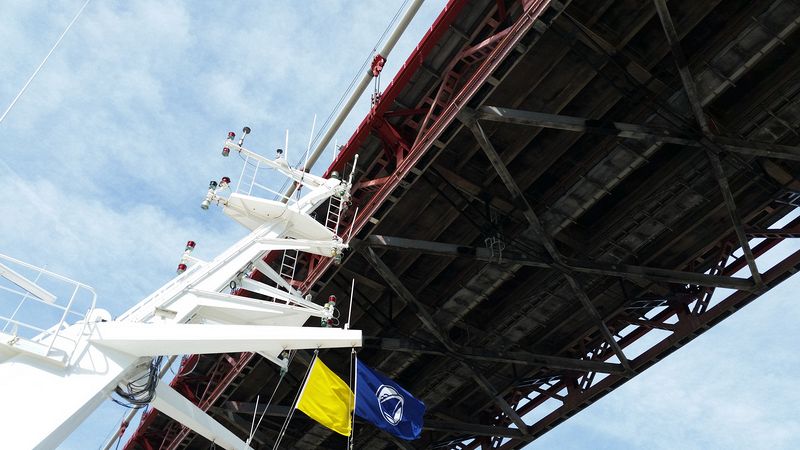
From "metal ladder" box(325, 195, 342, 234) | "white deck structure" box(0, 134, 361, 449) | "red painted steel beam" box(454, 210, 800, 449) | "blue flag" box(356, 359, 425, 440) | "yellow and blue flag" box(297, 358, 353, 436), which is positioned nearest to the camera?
"white deck structure" box(0, 134, 361, 449)

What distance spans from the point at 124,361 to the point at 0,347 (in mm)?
1963

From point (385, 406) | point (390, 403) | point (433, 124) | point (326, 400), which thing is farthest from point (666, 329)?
point (326, 400)

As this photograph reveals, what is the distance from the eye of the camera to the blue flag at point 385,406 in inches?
778

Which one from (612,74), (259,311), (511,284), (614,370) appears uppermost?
(612,74)

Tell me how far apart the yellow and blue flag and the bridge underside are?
4251 mm

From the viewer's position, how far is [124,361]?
12148mm

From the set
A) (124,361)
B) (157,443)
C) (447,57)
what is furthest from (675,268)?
(157,443)

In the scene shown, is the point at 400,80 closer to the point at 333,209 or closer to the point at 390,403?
the point at 333,209

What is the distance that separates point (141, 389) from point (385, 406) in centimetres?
876

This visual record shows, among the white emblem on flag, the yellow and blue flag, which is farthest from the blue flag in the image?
the yellow and blue flag

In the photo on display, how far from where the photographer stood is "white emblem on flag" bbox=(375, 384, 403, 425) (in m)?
20.1

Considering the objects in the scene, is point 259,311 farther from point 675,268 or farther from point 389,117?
point 675,268

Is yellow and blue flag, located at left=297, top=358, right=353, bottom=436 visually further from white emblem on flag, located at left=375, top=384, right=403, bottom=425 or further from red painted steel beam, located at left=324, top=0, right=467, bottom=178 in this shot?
red painted steel beam, located at left=324, top=0, right=467, bottom=178

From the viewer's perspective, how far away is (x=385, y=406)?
66.3 ft
